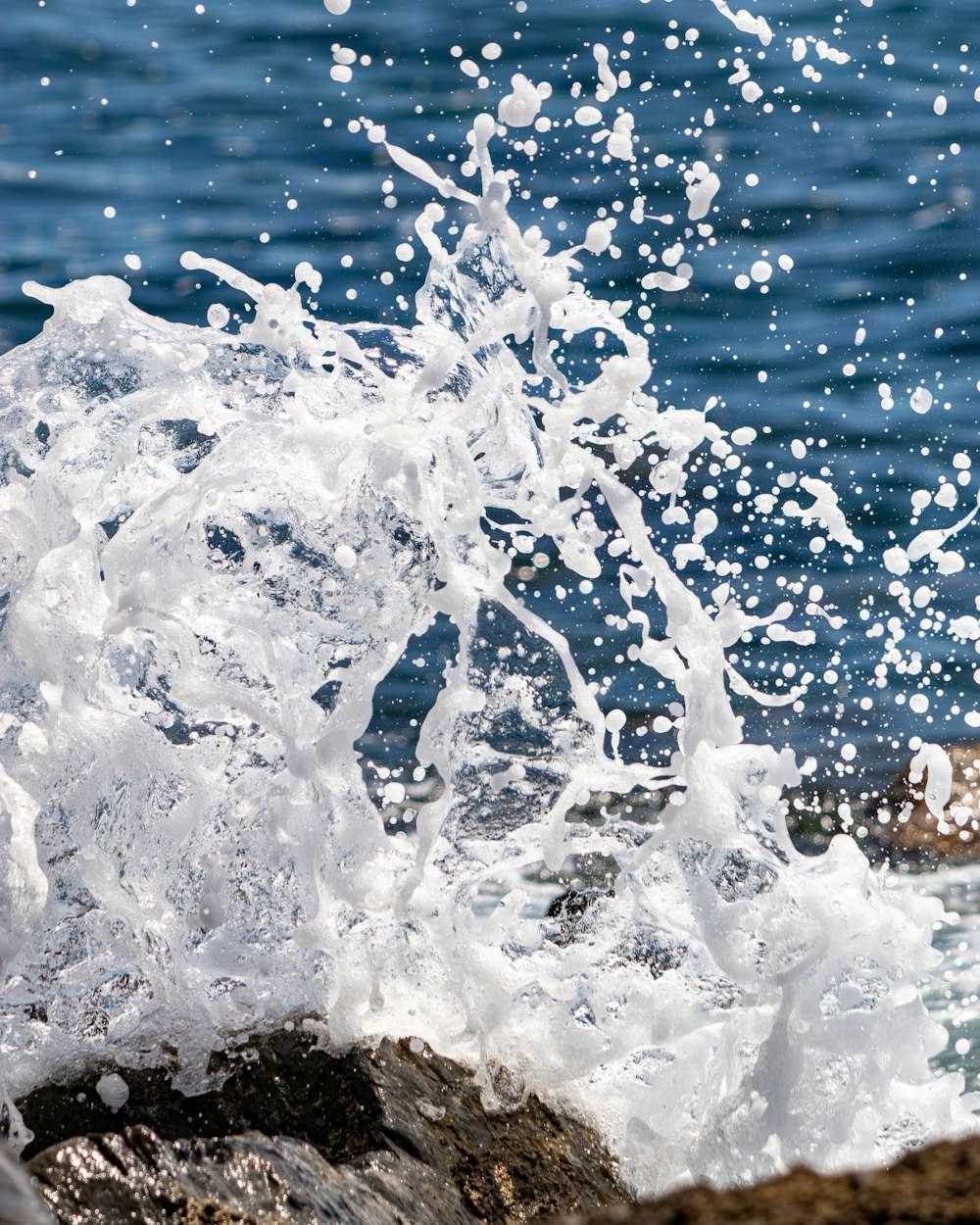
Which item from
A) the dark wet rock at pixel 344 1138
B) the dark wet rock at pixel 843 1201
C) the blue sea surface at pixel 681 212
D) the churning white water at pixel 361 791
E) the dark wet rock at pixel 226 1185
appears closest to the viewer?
the dark wet rock at pixel 843 1201

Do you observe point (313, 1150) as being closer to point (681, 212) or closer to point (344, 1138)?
point (344, 1138)

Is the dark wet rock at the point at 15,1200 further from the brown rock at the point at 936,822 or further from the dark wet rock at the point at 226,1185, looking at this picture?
the brown rock at the point at 936,822

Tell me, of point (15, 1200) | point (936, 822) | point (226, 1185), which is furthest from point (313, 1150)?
point (936, 822)

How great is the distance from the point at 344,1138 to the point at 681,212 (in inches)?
260

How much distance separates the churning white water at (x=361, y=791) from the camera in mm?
2859

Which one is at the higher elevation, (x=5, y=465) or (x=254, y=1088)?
(x=5, y=465)

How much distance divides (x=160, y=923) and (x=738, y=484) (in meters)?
3.86

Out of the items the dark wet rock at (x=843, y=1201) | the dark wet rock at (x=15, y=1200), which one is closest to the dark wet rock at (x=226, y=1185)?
the dark wet rock at (x=15, y=1200)

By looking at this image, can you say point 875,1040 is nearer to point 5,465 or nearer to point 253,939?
point 253,939

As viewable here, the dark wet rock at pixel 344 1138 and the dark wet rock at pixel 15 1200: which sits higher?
the dark wet rock at pixel 15 1200

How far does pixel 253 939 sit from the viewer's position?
2.90m

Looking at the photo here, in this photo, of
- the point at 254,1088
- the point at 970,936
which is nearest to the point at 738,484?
the point at 970,936

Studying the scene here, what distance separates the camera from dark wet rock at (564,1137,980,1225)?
146 centimetres

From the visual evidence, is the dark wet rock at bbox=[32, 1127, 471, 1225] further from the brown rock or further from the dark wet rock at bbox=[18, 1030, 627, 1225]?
the brown rock
